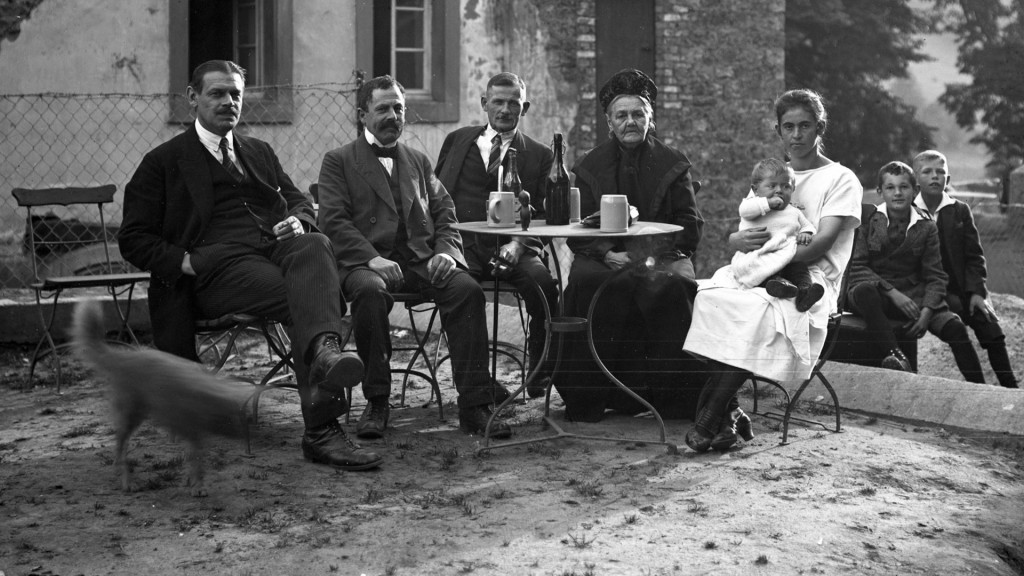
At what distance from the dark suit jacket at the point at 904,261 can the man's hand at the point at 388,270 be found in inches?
109

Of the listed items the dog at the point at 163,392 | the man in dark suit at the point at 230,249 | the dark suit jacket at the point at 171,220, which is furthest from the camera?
the dark suit jacket at the point at 171,220

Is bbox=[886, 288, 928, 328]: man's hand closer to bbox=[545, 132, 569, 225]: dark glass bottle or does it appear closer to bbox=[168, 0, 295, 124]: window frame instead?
bbox=[545, 132, 569, 225]: dark glass bottle

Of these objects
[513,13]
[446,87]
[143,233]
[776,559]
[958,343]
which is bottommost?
[776,559]

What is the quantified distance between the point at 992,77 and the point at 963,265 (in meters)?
13.7

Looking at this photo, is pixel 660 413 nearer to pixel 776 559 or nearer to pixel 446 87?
pixel 776 559

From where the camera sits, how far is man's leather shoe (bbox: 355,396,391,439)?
19.5 ft

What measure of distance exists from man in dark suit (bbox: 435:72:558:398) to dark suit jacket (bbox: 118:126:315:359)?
1.22 m

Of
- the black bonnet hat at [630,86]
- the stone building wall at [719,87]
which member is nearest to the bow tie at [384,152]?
the black bonnet hat at [630,86]

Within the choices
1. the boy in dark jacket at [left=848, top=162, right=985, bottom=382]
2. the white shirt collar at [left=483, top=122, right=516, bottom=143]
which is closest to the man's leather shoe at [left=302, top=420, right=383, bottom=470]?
the white shirt collar at [left=483, top=122, right=516, bottom=143]

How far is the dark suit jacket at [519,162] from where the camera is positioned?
277 inches

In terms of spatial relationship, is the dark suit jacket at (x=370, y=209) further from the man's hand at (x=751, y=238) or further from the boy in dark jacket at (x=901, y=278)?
the boy in dark jacket at (x=901, y=278)

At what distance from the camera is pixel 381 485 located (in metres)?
5.16

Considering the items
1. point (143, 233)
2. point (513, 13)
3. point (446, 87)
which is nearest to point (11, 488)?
point (143, 233)

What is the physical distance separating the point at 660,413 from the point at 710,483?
4.11 ft
